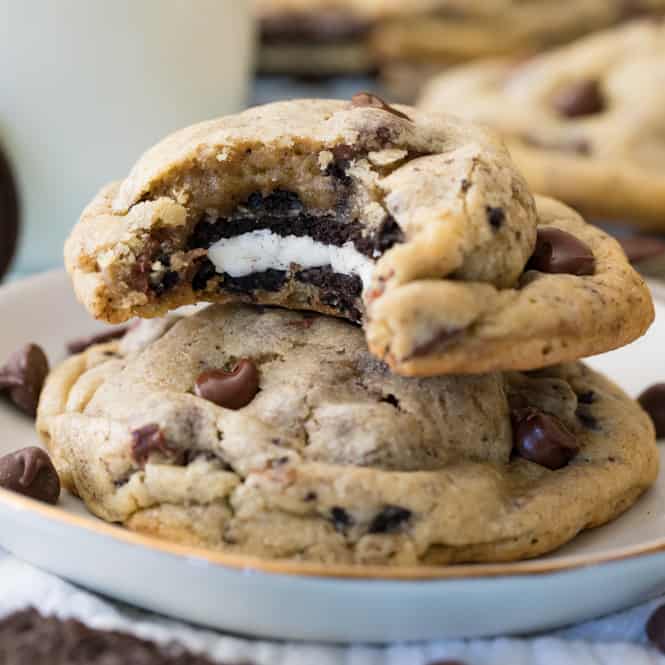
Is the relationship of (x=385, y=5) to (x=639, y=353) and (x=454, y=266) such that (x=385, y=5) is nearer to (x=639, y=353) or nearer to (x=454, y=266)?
(x=639, y=353)

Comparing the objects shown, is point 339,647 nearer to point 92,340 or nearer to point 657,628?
point 657,628

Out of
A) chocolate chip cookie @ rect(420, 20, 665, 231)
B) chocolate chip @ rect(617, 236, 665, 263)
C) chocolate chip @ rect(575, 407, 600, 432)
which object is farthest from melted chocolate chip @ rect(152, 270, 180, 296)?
chocolate chip cookie @ rect(420, 20, 665, 231)

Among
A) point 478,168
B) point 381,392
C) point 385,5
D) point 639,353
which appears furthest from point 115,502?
point 385,5

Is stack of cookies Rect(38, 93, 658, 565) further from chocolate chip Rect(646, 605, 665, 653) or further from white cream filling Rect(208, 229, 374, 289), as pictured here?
chocolate chip Rect(646, 605, 665, 653)

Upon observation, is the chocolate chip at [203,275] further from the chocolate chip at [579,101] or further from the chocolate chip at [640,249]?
the chocolate chip at [579,101]

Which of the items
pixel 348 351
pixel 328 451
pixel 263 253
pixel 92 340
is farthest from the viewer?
pixel 92 340

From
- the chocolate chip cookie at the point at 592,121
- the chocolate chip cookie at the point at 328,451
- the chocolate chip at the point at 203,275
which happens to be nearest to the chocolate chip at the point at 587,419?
the chocolate chip cookie at the point at 328,451

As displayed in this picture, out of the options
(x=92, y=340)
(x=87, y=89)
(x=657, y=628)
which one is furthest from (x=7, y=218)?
(x=657, y=628)
